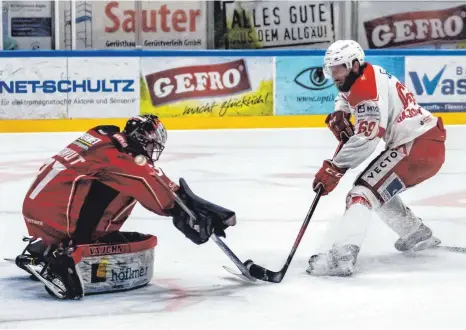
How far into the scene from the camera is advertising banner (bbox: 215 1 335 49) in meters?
10.7

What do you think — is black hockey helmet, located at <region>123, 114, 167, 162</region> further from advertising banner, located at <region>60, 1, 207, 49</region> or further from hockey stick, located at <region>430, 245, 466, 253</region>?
advertising banner, located at <region>60, 1, 207, 49</region>

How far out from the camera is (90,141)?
3266 millimetres

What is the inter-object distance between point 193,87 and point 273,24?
6.32ft

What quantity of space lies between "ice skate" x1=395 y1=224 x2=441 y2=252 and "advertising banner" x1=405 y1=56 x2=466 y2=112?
542 cm

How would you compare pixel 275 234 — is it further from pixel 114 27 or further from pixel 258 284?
pixel 114 27

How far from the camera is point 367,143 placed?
3.67 meters

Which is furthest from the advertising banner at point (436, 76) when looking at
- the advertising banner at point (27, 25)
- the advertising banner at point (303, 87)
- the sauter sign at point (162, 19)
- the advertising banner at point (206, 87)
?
the advertising banner at point (27, 25)

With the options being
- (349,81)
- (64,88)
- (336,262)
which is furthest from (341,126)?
(64,88)

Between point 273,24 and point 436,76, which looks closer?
point 436,76

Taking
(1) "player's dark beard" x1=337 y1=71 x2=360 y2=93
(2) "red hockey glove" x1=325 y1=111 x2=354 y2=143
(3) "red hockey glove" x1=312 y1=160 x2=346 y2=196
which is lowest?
(3) "red hockey glove" x1=312 y1=160 x2=346 y2=196

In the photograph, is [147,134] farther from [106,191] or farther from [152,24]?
[152,24]

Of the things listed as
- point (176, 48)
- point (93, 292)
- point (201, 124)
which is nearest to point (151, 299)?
point (93, 292)

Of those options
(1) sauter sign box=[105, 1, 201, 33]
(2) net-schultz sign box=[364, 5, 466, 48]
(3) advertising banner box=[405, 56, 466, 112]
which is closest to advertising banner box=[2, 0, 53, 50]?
(1) sauter sign box=[105, 1, 201, 33]

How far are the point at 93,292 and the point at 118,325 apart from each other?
404 mm
